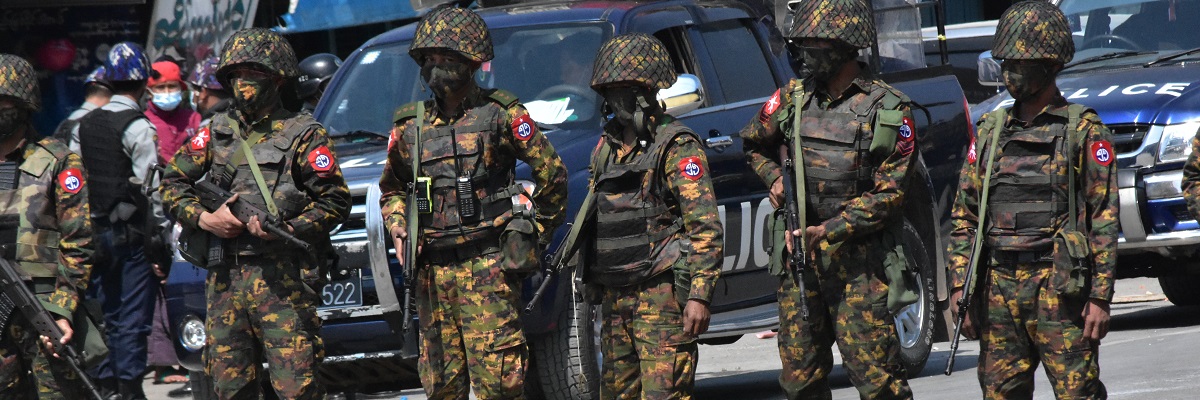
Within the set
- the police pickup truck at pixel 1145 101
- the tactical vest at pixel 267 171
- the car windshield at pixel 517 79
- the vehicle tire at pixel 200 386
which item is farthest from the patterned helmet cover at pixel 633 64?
the police pickup truck at pixel 1145 101

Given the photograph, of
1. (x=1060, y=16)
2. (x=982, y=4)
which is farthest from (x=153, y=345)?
(x=982, y=4)

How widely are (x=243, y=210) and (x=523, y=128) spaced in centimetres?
122

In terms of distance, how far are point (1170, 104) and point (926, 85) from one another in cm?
145

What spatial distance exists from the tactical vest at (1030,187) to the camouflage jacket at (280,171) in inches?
106

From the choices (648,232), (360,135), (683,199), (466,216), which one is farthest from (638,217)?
(360,135)

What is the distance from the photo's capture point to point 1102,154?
20.3 feet

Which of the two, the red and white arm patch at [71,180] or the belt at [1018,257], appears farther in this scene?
the red and white arm patch at [71,180]

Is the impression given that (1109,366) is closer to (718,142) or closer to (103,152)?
(718,142)

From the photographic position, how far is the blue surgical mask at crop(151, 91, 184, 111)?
35.1 ft

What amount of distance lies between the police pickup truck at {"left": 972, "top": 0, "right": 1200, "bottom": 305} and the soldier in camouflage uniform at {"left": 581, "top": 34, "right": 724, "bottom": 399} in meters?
3.68

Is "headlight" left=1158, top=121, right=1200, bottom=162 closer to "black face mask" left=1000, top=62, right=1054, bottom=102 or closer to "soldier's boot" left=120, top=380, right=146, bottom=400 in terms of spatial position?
"black face mask" left=1000, top=62, right=1054, bottom=102

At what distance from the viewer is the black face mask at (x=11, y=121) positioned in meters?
7.01

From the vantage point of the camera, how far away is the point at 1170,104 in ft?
32.6

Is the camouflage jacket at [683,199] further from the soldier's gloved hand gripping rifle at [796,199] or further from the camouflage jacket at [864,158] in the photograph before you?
the camouflage jacket at [864,158]
